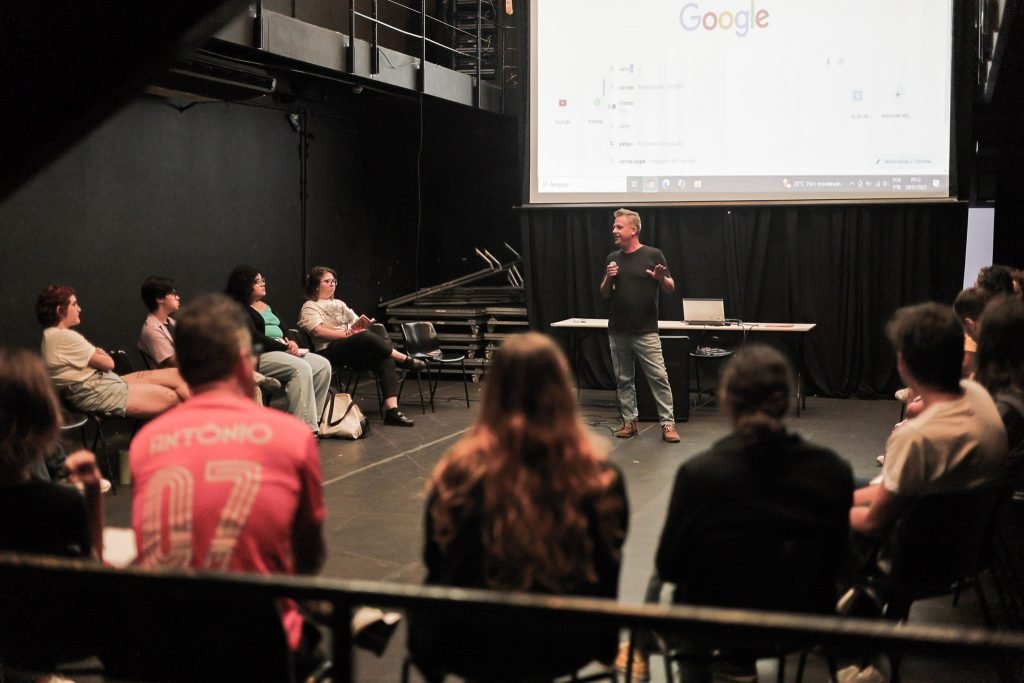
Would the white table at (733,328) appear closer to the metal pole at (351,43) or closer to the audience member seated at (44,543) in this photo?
the metal pole at (351,43)

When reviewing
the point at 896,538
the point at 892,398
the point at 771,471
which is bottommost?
the point at 892,398

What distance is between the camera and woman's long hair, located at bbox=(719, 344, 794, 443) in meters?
2.17

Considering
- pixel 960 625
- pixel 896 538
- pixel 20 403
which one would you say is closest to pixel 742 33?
pixel 960 625

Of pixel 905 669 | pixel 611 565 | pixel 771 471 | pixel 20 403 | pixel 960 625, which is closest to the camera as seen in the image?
pixel 611 565

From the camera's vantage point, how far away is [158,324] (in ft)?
19.9

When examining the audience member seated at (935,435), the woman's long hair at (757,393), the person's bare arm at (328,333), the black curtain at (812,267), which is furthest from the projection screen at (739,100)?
the woman's long hair at (757,393)

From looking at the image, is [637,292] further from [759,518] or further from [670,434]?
[759,518]

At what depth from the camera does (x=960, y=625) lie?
3504 millimetres

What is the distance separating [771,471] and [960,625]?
6.00 ft

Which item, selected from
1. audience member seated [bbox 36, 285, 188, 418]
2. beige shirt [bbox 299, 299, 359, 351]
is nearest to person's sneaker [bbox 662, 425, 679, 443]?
beige shirt [bbox 299, 299, 359, 351]

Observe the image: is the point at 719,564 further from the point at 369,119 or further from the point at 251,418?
the point at 369,119

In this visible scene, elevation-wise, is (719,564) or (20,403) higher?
(20,403)

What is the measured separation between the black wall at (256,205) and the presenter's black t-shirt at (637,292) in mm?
3366

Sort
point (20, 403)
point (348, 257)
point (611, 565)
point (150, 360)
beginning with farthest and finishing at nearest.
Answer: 1. point (348, 257)
2. point (150, 360)
3. point (20, 403)
4. point (611, 565)
